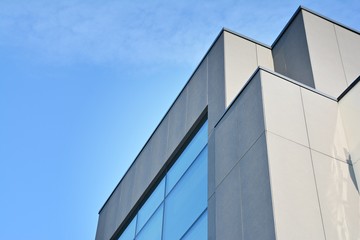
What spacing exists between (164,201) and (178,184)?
1035 millimetres

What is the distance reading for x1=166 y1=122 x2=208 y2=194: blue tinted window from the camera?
15094 millimetres

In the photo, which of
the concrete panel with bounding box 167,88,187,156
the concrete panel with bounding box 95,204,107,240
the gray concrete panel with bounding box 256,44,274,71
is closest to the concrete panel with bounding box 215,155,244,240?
the concrete panel with bounding box 167,88,187,156

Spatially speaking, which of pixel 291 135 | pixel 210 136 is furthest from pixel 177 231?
pixel 291 135

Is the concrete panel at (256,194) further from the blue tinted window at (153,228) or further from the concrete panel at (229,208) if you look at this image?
the blue tinted window at (153,228)

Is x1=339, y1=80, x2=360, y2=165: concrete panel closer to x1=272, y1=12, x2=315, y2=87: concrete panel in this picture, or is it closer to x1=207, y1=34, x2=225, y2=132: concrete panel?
x1=272, y1=12, x2=315, y2=87: concrete panel

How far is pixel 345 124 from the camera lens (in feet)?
38.0

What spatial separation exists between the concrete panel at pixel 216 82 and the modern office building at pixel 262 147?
5 cm

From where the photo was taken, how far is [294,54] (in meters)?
15.3

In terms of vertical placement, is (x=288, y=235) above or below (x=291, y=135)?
below

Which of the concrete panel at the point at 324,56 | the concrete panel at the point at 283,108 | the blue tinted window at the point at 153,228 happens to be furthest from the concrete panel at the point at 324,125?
the blue tinted window at the point at 153,228

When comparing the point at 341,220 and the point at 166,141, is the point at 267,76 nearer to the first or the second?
the point at 341,220

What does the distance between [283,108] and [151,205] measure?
7.80 meters

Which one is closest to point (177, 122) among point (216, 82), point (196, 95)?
point (196, 95)

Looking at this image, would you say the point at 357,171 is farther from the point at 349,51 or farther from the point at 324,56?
the point at 349,51
